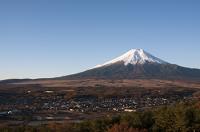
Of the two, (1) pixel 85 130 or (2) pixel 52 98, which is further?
(2) pixel 52 98

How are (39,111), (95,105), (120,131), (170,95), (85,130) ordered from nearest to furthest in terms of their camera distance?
(120,131) < (85,130) < (39,111) < (95,105) < (170,95)

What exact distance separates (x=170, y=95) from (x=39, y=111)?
1800 inches

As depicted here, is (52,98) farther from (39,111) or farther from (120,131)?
(120,131)

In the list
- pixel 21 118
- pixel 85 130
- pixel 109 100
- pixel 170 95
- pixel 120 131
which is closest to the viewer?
pixel 120 131

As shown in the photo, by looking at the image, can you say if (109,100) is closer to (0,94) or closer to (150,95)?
(150,95)

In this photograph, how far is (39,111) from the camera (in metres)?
83.1

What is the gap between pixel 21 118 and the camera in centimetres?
7156

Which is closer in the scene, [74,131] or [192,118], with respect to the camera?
[74,131]

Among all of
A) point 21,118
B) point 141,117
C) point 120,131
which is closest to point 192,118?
point 141,117

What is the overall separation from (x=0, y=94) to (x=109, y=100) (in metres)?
31.2

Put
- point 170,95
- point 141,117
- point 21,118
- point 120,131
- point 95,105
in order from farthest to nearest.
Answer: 1. point 170,95
2. point 95,105
3. point 21,118
4. point 141,117
5. point 120,131

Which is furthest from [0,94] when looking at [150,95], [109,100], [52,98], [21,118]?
[21,118]

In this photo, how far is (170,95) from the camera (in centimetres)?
11800

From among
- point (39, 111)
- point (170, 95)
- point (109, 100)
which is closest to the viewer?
point (39, 111)
